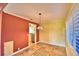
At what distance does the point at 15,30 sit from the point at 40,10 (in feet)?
1.51

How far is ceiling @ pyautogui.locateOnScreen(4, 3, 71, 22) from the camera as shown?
48.0 inches

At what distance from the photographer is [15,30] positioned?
1.24 meters

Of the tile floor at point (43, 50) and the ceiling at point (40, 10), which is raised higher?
the ceiling at point (40, 10)

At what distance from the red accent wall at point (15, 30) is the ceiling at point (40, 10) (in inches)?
3.5

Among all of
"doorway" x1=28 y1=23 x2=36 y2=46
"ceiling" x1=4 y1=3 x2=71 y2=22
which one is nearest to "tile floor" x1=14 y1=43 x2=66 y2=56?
"doorway" x1=28 y1=23 x2=36 y2=46

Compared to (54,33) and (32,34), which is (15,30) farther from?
(54,33)

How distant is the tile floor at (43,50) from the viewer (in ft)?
4.16

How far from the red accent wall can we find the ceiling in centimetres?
9

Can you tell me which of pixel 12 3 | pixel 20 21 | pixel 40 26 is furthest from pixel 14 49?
pixel 12 3

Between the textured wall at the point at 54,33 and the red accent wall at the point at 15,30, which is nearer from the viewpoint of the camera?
the red accent wall at the point at 15,30

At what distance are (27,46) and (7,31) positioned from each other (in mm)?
383

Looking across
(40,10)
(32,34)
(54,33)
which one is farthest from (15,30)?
(54,33)

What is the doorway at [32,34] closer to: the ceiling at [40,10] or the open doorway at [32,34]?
the open doorway at [32,34]

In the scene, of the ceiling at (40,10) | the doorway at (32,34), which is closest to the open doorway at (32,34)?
the doorway at (32,34)
